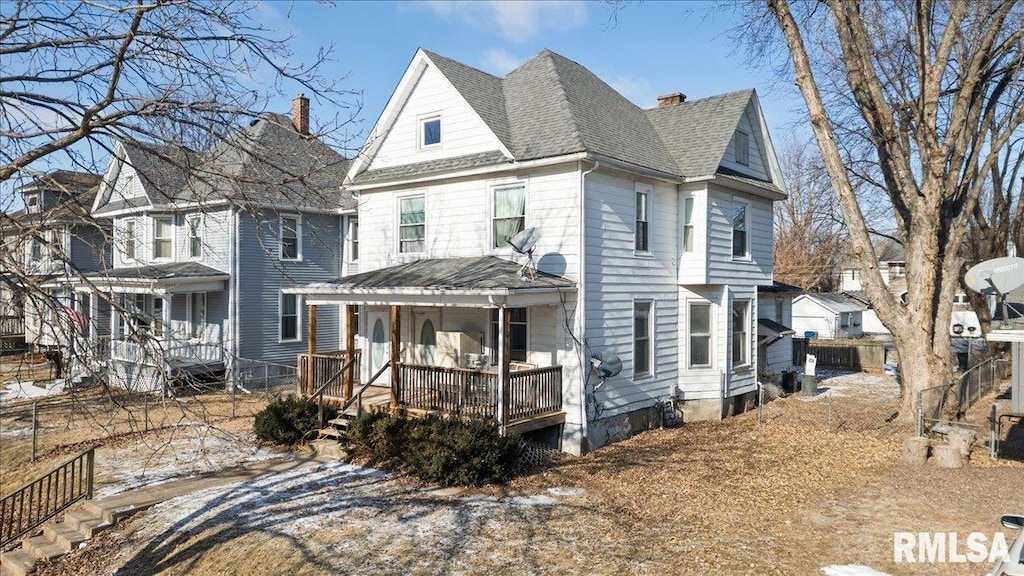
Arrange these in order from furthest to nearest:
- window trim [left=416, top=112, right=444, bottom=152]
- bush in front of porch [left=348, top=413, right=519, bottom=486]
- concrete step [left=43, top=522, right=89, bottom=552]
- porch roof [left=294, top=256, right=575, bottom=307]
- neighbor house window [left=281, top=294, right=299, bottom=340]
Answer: neighbor house window [left=281, top=294, right=299, bottom=340], window trim [left=416, top=112, right=444, bottom=152], porch roof [left=294, top=256, right=575, bottom=307], bush in front of porch [left=348, top=413, right=519, bottom=486], concrete step [left=43, top=522, right=89, bottom=552]

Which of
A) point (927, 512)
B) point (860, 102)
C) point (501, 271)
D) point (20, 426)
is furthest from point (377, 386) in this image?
point (860, 102)

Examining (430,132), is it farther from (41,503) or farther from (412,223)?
(41,503)

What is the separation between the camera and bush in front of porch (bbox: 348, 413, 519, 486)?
11.2 m

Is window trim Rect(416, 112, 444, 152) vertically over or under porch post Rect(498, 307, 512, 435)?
over

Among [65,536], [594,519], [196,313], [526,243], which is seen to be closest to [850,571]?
[594,519]

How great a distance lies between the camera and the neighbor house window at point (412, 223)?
16375 millimetres

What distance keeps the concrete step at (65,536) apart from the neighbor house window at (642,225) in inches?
458

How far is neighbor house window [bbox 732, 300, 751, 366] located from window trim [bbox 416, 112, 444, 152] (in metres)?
8.65

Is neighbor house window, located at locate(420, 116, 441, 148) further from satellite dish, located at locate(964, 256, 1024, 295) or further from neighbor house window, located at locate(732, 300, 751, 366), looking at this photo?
satellite dish, located at locate(964, 256, 1024, 295)

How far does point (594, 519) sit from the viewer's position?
31.6 ft

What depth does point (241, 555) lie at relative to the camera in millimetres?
8859

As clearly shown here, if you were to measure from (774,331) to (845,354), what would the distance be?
38.3 ft

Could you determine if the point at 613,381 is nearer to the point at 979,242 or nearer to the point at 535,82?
the point at 535,82

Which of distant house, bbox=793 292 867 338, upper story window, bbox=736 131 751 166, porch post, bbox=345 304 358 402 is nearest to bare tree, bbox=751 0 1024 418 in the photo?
upper story window, bbox=736 131 751 166
